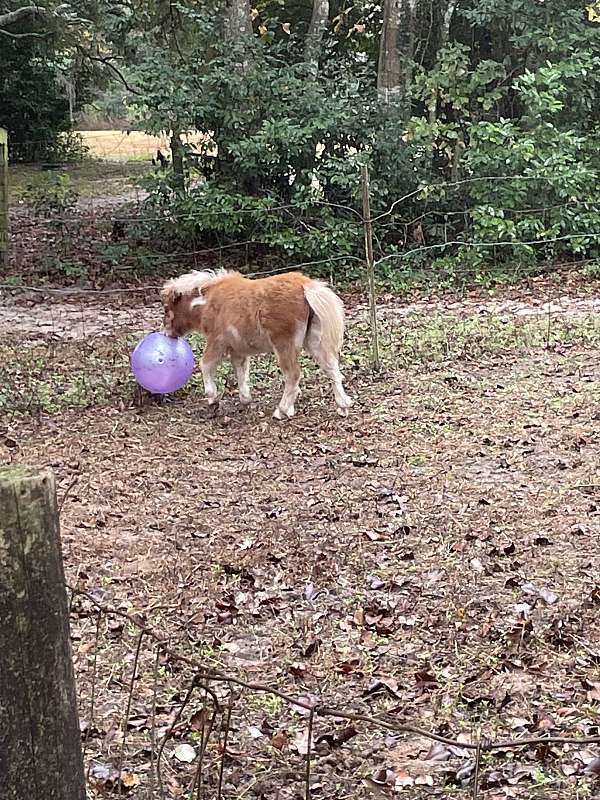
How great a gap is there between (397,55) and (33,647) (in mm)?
14789

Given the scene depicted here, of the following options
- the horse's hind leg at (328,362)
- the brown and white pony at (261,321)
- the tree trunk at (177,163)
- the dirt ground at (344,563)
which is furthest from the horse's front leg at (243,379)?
the tree trunk at (177,163)

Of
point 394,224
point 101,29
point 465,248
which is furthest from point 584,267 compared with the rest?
point 101,29

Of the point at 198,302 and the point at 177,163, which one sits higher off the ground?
the point at 177,163

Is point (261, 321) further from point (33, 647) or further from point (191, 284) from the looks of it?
point (33, 647)

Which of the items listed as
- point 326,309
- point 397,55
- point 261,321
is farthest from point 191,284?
point 397,55

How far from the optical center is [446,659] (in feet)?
14.4

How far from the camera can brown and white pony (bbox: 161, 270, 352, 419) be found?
811 cm

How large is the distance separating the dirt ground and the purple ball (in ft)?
0.88

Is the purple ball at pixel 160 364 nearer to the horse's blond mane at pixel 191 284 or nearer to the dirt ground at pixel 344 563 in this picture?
the dirt ground at pixel 344 563

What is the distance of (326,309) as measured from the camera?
8.02 metres

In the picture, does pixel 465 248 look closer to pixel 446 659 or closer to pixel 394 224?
pixel 394 224

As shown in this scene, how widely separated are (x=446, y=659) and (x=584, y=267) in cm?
1106

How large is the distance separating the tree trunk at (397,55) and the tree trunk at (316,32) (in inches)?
38.2

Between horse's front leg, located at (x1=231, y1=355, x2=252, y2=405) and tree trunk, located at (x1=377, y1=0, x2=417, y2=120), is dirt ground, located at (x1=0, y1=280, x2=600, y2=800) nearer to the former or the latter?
horse's front leg, located at (x1=231, y1=355, x2=252, y2=405)
